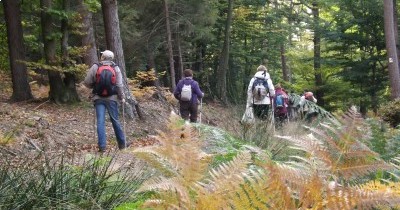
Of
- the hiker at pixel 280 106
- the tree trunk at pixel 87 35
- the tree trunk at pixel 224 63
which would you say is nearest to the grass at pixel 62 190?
the hiker at pixel 280 106

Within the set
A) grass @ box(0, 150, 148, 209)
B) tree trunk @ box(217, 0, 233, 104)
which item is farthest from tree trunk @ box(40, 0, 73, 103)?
tree trunk @ box(217, 0, 233, 104)

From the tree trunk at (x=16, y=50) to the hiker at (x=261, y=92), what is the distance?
644 centimetres

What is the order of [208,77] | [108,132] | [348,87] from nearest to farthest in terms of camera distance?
[108,132] < [348,87] < [208,77]

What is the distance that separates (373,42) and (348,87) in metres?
2.86

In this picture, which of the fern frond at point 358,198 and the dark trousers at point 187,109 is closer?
the fern frond at point 358,198

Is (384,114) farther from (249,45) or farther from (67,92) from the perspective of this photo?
(249,45)

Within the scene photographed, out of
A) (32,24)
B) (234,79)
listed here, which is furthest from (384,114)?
(234,79)

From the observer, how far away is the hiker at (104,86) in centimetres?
809

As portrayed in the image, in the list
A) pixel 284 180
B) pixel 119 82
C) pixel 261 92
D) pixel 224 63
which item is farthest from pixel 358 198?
pixel 224 63

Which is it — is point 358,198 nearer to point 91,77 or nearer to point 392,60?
point 91,77

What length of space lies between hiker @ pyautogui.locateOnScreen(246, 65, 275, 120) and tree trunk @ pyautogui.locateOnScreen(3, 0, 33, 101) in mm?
6441

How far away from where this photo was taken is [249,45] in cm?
3086

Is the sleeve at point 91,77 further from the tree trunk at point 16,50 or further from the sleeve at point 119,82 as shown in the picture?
the tree trunk at point 16,50

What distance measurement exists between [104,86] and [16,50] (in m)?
6.96
